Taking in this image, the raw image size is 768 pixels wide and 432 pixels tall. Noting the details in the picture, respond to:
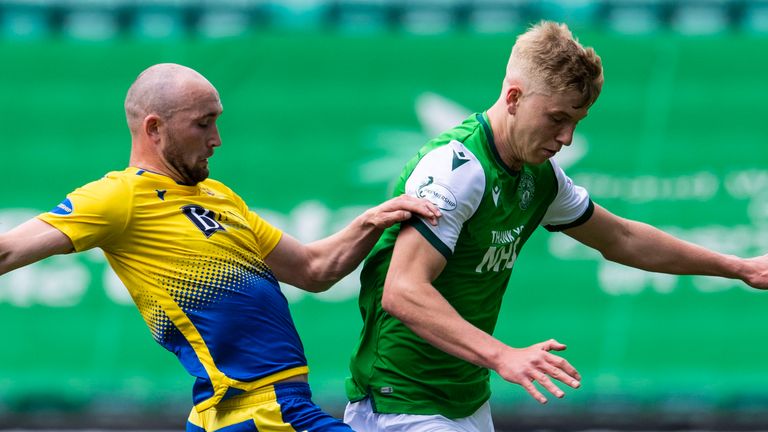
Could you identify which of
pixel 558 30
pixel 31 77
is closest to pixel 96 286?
pixel 31 77

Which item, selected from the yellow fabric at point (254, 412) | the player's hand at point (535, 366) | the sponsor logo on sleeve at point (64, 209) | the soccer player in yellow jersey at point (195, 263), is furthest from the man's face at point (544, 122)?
the sponsor logo on sleeve at point (64, 209)

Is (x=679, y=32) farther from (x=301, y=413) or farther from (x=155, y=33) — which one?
(x=301, y=413)

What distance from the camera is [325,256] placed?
525cm

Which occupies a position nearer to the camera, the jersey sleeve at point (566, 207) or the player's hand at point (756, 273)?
the jersey sleeve at point (566, 207)

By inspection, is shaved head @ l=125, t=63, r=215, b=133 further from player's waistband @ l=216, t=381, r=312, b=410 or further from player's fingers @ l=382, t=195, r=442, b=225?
player's waistband @ l=216, t=381, r=312, b=410

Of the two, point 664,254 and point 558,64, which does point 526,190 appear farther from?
point 664,254

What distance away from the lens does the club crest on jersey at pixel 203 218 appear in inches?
182

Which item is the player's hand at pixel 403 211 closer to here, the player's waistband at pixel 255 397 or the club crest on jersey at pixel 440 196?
the club crest on jersey at pixel 440 196

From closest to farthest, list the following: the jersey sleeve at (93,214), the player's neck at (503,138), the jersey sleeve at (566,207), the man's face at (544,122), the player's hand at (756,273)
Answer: the jersey sleeve at (93,214)
the man's face at (544,122)
the player's neck at (503,138)
the jersey sleeve at (566,207)
the player's hand at (756,273)

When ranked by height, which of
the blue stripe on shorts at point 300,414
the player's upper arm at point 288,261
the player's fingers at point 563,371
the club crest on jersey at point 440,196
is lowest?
the blue stripe on shorts at point 300,414

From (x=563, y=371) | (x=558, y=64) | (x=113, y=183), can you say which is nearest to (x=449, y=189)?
(x=558, y=64)

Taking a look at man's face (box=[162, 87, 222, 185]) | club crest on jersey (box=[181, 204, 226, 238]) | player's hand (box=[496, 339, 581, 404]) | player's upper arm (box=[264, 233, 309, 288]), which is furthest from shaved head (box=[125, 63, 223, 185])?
player's hand (box=[496, 339, 581, 404])

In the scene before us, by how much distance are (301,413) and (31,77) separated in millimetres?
5484

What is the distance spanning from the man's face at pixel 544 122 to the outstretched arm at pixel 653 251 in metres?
0.76
